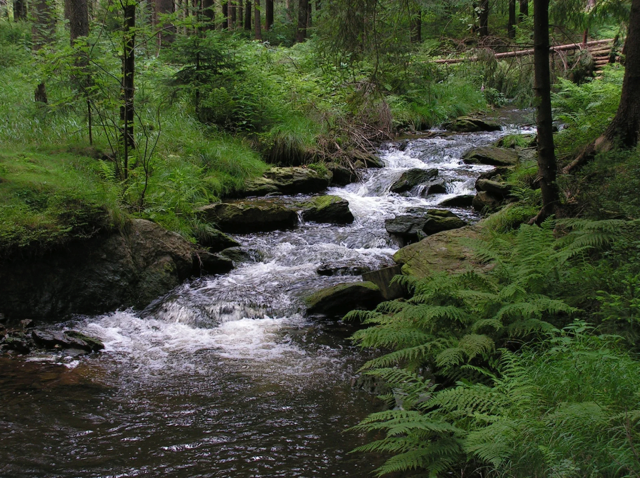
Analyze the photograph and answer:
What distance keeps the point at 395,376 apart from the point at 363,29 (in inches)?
233

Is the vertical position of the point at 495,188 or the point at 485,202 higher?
the point at 495,188

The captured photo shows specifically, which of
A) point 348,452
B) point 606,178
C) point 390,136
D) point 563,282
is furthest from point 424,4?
point 390,136

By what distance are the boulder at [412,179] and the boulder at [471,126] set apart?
6282 millimetres

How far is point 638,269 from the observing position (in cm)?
439

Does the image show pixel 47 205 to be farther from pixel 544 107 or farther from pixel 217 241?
pixel 544 107

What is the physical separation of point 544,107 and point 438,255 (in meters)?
2.68

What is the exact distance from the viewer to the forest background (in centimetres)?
322

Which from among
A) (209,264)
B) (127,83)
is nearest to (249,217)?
(209,264)

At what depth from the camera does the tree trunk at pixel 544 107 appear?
6332 millimetres

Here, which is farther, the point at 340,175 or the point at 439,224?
the point at 340,175

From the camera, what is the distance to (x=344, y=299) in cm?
714

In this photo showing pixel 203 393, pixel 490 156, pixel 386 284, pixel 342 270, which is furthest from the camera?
pixel 490 156

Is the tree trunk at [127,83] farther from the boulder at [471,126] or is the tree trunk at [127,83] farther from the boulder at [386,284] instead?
the boulder at [471,126]

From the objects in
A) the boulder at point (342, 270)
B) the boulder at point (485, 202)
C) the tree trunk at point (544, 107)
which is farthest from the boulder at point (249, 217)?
the tree trunk at point (544, 107)
